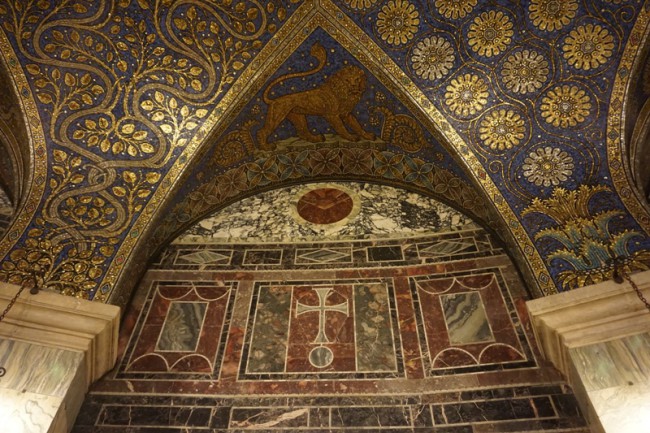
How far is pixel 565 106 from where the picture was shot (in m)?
5.34

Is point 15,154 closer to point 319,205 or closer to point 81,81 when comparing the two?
point 81,81

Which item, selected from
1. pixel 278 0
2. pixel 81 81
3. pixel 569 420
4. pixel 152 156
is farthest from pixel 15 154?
pixel 569 420

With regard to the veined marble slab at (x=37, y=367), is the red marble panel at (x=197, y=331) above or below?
above

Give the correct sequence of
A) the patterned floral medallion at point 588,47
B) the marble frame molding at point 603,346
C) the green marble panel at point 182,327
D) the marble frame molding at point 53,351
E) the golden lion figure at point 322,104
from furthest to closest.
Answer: the golden lion figure at point 322,104 < the patterned floral medallion at point 588,47 < the green marble panel at point 182,327 < the marble frame molding at point 53,351 < the marble frame molding at point 603,346

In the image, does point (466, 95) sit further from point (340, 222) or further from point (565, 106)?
point (340, 222)

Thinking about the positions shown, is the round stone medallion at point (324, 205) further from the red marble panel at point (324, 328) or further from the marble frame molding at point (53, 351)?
the marble frame molding at point (53, 351)

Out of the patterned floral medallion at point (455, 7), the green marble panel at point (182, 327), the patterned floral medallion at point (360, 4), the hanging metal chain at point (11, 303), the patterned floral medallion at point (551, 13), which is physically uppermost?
the patterned floral medallion at point (360, 4)

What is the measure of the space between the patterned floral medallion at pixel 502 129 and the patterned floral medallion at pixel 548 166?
26cm

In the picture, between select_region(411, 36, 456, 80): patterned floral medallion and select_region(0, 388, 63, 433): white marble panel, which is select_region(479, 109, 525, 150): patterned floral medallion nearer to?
select_region(411, 36, 456, 80): patterned floral medallion

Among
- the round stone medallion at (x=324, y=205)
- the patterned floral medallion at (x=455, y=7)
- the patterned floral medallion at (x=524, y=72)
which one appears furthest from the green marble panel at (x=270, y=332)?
the patterned floral medallion at (x=455, y=7)

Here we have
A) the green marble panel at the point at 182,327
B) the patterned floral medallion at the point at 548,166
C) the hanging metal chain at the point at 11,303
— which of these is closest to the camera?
the hanging metal chain at the point at 11,303

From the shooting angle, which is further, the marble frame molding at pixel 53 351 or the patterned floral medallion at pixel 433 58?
the patterned floral medallion at pixel 433 58

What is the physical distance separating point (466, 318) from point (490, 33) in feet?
9.69

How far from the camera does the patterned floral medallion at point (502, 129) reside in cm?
551
